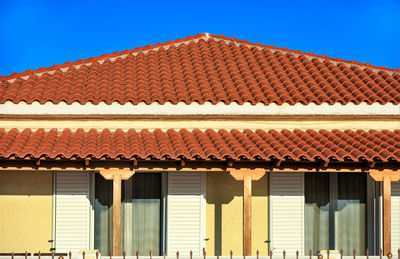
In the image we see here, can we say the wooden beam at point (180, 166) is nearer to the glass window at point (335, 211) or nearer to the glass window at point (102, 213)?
the glass window at point (102, 213)

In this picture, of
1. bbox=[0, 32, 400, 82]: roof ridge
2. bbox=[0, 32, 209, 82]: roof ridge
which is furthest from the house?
bbox=[0, 32, 400, 82]: roof ridge

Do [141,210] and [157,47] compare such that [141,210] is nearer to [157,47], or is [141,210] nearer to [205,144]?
[205,144]

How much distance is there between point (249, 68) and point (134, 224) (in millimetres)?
5852

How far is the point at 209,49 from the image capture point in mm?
18859

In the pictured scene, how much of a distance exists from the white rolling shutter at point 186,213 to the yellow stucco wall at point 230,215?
32 cm

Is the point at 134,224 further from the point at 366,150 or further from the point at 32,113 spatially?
the point at 366,150

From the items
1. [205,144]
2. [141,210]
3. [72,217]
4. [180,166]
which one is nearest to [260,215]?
[205,144]

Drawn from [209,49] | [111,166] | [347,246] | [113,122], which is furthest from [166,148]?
[209,49]

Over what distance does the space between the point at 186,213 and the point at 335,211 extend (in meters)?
3.71

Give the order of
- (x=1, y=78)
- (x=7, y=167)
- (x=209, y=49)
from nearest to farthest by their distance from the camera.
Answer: (x=7, y=167), (x=1, y=78), (x=209, y=49)

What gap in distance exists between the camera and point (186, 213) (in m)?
14.2

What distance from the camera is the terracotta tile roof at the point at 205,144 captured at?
12.8m

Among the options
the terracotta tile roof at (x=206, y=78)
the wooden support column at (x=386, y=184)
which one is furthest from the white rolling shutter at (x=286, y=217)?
the terracotta tile roof at (x=206, y=78)

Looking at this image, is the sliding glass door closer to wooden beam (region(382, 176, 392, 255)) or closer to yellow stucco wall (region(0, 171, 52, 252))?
yellow stucco wall (region(0, 171, 52, 252))
